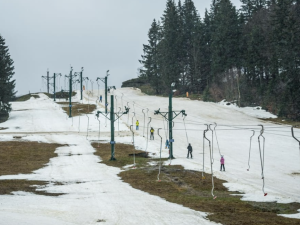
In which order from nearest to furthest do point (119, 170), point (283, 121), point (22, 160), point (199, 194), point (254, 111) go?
point (199, 194) → point (119, 170) → point (22, 160) → point (283, 121) → point (254, 111)

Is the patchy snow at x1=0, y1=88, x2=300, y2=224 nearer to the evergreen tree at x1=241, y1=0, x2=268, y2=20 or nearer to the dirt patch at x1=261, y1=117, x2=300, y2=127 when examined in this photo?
the dirt patch at x1=261, y1=117, x2=300, y2=127

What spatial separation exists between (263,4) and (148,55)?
35234mm

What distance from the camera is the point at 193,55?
95250 mm

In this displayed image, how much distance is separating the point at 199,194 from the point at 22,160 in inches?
866

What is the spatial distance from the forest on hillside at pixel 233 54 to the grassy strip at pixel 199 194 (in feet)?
117

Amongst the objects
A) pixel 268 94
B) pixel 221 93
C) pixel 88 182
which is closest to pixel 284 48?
pixel 268 94

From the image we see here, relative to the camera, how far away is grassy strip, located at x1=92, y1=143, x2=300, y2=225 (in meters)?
16.6

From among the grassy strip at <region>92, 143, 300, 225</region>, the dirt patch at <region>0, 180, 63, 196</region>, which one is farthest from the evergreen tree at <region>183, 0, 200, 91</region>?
the dirt patch at <region>0, 180, 63, 196</region>

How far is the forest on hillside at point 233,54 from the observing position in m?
61.7

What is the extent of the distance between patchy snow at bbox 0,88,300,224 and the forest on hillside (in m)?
5.69

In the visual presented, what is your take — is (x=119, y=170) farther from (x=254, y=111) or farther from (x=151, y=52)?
(x=151, y=52)

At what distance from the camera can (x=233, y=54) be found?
279 feet

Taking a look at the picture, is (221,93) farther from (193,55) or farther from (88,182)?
(88,182)

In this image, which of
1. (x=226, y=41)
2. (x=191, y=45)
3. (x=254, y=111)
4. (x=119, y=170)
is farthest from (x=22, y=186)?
(x=191, y=45)
